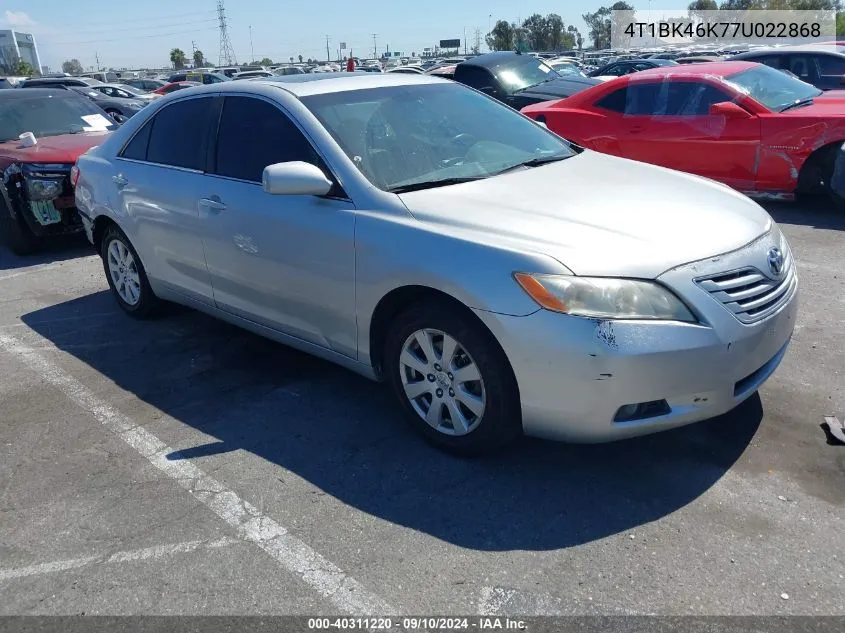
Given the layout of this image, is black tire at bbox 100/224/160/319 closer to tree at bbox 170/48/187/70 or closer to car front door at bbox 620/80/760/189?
car front door at bbox 620/80/760/189

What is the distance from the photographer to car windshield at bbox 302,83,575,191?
153 inches

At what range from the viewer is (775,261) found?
338 centimetres

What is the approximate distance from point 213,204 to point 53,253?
4.60 m

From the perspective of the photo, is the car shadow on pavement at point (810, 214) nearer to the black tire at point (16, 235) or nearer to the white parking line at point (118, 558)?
the white parking line at point (118, 558)

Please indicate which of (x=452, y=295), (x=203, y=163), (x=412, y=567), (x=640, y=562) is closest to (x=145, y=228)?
(x=203, y=163)

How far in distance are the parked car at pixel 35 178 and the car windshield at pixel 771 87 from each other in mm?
7038

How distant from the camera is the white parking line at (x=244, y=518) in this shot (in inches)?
107

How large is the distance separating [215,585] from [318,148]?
2155 mm

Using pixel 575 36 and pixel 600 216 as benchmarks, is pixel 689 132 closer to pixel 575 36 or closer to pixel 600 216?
pixel 600 216

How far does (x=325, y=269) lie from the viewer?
382cm

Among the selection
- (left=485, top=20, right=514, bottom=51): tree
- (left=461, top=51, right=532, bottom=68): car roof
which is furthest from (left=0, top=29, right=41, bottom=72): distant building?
(left=461, top=51, right=532, bottom=68): car roof

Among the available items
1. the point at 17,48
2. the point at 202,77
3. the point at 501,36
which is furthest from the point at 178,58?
the point at 202,77

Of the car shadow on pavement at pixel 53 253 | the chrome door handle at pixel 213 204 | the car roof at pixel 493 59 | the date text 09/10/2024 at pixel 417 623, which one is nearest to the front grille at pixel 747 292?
the date text 09/10/2024 at pixel 417 623

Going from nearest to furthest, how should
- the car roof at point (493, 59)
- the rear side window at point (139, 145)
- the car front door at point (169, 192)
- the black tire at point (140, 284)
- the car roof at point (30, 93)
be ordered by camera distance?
the car front door at point (169, 192) < the rear side window at point (139, 145) < the black tire at point (140, 284) < the car roof at point (30, 93) < the car roof at point (493, 59)
